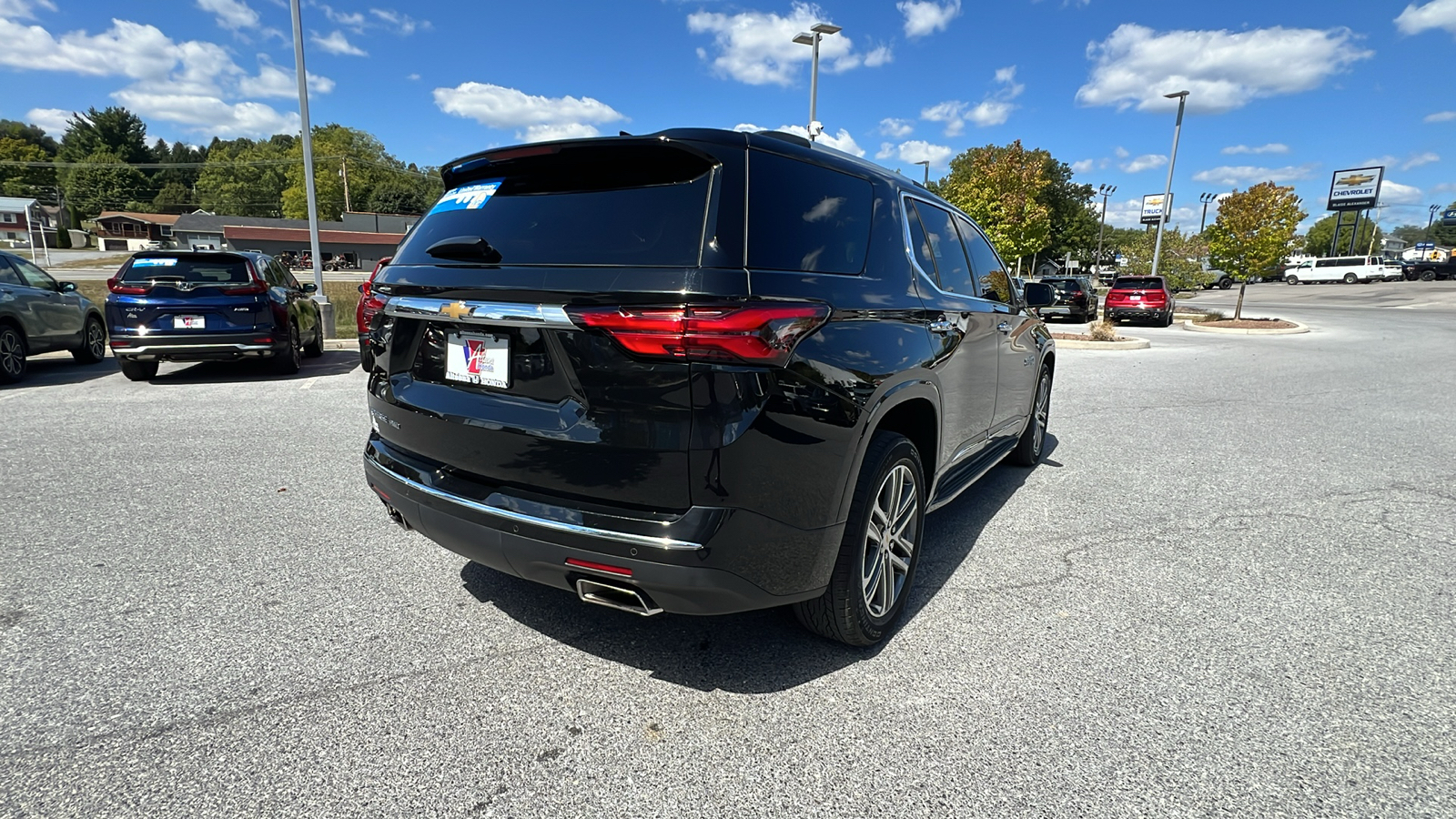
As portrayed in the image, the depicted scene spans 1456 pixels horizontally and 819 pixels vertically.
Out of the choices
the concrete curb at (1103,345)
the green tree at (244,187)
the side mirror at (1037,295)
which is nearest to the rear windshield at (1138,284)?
the concrete curb at (1103,345)

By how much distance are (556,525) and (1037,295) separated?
12.4 ft

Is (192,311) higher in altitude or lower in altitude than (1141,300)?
lower

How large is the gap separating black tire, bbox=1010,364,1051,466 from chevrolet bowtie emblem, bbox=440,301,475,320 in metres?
3.92

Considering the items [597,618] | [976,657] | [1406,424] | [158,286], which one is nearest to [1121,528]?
[976,657]

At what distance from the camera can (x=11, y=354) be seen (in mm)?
8375

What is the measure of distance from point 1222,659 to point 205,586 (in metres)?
4.25

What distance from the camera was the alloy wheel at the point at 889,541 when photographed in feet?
9.04

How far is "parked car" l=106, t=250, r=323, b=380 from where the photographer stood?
8094mm

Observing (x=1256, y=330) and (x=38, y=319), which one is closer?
(x=38, y=319)

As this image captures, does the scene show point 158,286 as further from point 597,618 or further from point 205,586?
point 597,618

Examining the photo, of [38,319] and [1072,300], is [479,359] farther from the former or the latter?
[1072,300]

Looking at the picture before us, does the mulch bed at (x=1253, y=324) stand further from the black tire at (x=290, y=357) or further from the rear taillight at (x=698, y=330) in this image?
the rear taillight at (x=698, y=330)

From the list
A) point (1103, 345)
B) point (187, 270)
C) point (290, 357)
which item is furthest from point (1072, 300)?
point (187, 270)

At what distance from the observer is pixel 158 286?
26.7 feet
